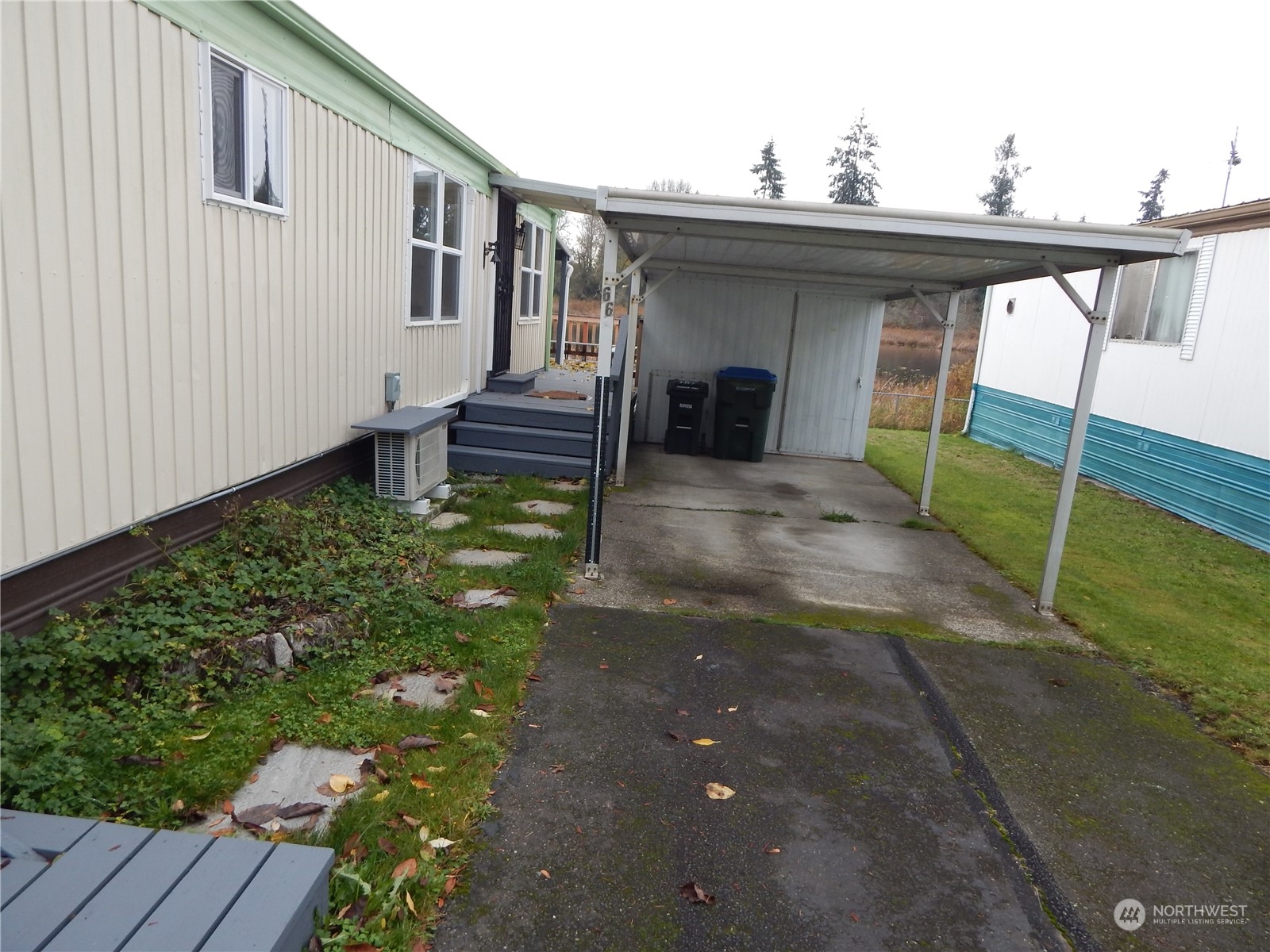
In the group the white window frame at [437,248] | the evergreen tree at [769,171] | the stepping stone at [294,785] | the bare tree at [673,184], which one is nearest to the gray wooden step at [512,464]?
the white window frame at [437,248]

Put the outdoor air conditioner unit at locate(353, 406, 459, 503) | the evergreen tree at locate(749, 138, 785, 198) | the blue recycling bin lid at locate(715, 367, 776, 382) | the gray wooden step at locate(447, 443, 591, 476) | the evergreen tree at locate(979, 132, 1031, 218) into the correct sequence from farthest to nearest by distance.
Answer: the evergreen tree at locate(979, 132, 1031, 218) < the evergreen tree at locate(749, 138, 785, 198) < the blue recycling bin lid at locate(715, 367, 776, 382) < the gray wooden step at locate(447, 443, 591, 476) < the outdoor air conditioner unit at locate(353, 406, 459, 503)

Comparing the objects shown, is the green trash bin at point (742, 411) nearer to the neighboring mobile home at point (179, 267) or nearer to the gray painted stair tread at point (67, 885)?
the neighboring mobile home at point (179, 267)

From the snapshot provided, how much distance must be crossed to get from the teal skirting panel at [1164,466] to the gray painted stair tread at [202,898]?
9.34 meters

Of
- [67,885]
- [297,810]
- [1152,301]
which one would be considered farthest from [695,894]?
[1152,301]

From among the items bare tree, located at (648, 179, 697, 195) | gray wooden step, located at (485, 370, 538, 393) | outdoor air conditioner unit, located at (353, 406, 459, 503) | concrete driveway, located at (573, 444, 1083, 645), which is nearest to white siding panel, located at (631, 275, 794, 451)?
gray wooden step, located at (485, 370, 538, 393)

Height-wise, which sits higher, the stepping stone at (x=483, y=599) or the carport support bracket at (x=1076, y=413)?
the carport support bracket at (x=1076, y=413)

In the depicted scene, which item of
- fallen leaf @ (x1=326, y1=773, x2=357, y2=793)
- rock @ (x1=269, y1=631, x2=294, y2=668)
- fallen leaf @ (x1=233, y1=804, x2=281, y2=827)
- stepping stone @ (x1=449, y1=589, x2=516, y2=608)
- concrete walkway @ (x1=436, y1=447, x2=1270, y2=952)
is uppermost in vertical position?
rock @ (x1=269, y1=631, x2=294, y2=668)

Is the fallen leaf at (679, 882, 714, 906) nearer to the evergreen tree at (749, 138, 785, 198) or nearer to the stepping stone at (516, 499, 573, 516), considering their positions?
the stepping stone at (516, 499, 573, 516)

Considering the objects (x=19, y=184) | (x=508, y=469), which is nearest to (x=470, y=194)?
(x=508, y=469)

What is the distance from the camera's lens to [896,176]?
43625 millimetres

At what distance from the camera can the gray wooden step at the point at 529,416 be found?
28.2 feet

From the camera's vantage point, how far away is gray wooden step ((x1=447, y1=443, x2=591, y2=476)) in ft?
27.3

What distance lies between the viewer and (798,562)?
261 inches

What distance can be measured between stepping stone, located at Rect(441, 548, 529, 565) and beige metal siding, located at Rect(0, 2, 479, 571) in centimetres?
124
